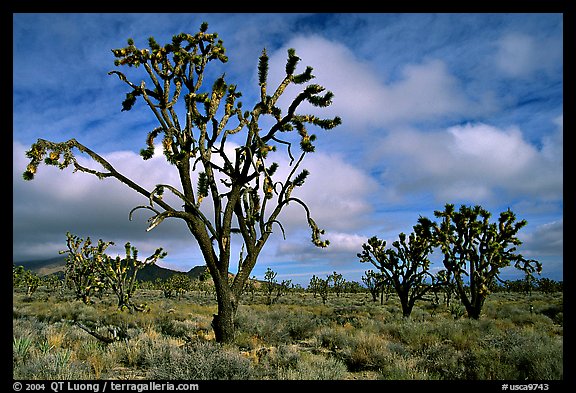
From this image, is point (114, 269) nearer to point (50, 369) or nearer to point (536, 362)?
point (50, 369)

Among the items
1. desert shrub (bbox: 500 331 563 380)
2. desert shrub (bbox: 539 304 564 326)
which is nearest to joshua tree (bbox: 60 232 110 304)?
desert shrub (bbox: 500 331 563 380)

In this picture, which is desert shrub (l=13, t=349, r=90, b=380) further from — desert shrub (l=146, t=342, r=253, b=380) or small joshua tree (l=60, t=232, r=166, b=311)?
small joshua tree (l=60, t=232, r=166, b=311)

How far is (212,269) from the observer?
10.4 m

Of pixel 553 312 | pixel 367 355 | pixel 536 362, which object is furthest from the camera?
pixel 553 312

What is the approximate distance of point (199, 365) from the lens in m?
7.29

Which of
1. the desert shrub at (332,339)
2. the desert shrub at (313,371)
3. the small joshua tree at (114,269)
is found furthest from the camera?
the small joshua tree at (114,269)

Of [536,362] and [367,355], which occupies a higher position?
[536,362]

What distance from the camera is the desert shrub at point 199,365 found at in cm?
702

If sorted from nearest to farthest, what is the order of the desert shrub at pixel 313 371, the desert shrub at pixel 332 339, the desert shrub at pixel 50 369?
the desert shrub at pixel 50 369, the desert shrub at pixel 313 371, the desert shrub at pixel 332 339

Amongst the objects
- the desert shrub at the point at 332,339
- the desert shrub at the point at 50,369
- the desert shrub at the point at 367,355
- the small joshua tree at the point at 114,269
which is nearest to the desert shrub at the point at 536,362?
the desert shrub at the point at 367,355

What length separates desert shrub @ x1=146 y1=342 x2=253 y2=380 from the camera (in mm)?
7016

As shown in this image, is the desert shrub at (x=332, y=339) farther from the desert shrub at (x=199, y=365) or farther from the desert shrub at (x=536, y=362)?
the desert shrub at (x=199, y=365)

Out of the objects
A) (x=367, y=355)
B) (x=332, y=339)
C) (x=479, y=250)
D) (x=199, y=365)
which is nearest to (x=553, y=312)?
(x=479, y=250)
